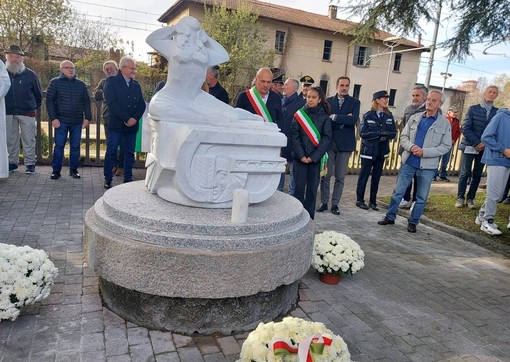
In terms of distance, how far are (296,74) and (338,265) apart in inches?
1086

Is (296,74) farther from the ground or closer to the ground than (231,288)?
farther from the ground

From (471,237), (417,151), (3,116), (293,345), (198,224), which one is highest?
(417,151)

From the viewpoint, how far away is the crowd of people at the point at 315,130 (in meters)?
5.54

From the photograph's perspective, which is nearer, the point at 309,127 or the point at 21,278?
the point at 21,278

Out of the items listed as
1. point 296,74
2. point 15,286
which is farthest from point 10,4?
point 15,286

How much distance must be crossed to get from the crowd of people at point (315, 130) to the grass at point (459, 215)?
15cm

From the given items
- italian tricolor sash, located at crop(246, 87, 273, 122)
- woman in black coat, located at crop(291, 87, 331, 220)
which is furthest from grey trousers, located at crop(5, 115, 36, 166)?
woman in black coat, located at crop(291, 87, 331, 220)

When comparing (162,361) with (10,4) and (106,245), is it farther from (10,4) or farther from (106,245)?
(10,4)

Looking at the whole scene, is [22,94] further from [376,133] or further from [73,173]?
[376,133]

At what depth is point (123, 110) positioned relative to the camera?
6.52 meters

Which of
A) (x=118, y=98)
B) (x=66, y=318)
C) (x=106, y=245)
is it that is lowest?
(x=66, y=318)

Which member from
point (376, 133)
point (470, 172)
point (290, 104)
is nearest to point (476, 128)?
point (470, 172)

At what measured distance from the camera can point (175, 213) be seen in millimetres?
3051

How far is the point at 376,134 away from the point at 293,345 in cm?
510
